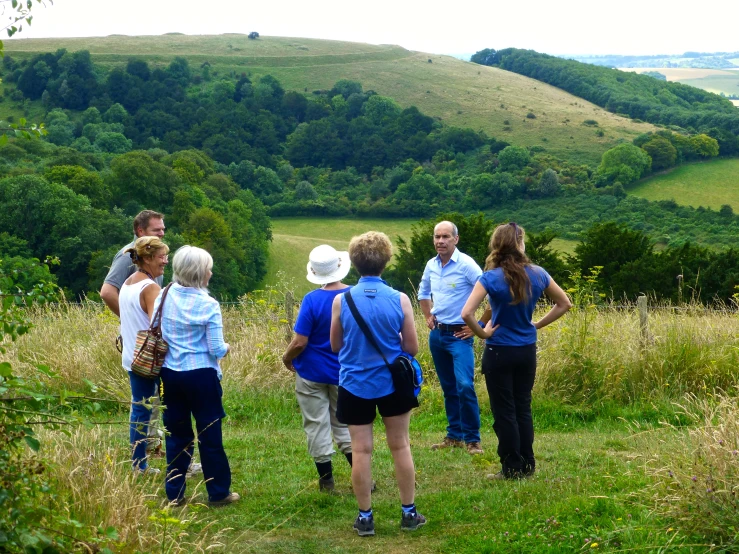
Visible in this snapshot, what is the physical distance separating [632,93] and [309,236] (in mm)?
74917

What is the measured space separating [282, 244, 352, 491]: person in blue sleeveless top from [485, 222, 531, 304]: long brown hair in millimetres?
962

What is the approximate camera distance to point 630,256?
33.8m

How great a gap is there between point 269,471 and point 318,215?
81599mm

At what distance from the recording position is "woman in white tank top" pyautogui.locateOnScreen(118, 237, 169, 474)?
509cm

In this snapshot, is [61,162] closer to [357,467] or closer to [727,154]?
[357,467]

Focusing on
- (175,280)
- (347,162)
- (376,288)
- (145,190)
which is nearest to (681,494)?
(376,288)

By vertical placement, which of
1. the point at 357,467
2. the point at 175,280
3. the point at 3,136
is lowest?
the point at 357,467

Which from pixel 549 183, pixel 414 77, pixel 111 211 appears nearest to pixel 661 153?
pixel 549 183

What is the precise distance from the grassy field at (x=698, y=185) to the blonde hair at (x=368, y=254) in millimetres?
79962

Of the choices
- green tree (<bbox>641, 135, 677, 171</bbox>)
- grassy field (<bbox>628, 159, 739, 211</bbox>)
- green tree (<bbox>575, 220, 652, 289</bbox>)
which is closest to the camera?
green tree (<bbox>575, 220, 652, 289</bbox>)

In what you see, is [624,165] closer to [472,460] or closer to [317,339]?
[472,460]

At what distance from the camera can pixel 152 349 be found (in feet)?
15.9

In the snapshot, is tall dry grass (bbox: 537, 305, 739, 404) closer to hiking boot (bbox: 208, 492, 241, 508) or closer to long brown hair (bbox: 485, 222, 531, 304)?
long brown hair (bbox: 485, 222, 531, 304)

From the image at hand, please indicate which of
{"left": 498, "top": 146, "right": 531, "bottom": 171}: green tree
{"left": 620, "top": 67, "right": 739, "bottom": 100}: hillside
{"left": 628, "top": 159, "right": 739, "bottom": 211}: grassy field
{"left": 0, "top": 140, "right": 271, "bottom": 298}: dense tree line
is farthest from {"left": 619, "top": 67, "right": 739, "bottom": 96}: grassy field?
{"left": 0, "top": 140, "right": 271, "bottom": 298}: dense tree line
